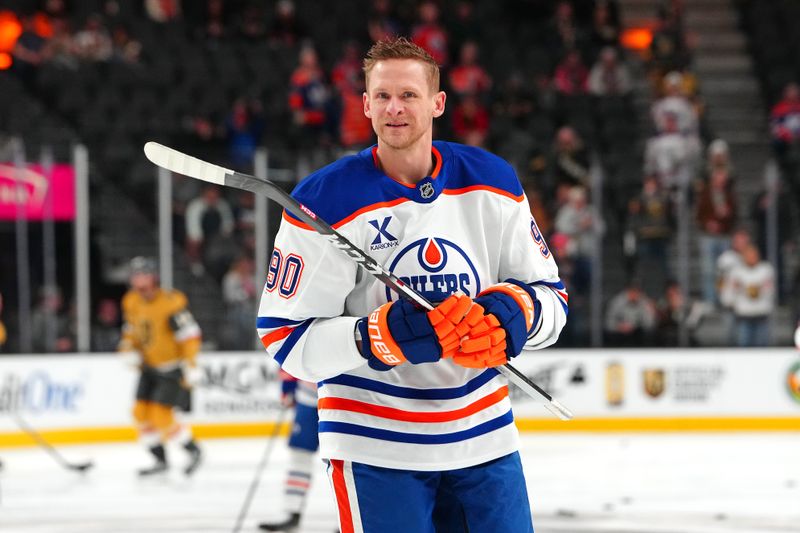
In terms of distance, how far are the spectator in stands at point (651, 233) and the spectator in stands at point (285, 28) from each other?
3643mm

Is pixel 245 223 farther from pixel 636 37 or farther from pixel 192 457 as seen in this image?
pixel 636 37

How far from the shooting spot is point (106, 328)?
27.6 ft

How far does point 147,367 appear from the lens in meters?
7.38

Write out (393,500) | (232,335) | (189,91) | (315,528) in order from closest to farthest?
(393,500) < (315,528) < (232,335) < (189,91)

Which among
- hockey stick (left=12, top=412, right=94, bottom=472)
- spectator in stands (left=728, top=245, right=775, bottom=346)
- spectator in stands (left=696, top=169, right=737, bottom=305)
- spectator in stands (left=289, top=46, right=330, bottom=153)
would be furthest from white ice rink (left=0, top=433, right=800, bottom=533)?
spectator in stands (left=289, top=46, right=330, bottom=153)

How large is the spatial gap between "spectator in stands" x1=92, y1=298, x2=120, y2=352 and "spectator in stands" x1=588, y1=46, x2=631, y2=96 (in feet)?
16.2

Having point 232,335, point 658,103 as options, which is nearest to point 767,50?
point 658,103

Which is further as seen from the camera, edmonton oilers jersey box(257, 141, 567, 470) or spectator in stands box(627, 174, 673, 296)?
spectator in stands box(627, 174, 673, 296)

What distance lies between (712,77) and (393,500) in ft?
36.2

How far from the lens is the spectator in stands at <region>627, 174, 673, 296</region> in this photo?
8.95 metres

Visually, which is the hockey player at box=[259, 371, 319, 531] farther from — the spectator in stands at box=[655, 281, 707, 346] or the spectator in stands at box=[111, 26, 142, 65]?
the spectator in stands at box=[111, 26, 142, 65]

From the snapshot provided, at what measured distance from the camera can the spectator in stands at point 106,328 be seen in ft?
27.4

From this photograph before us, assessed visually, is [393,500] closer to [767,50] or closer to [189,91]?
[189,91]

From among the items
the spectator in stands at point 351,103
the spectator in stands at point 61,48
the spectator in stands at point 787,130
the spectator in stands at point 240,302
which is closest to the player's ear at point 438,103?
the spectator in stands at point 240,302
